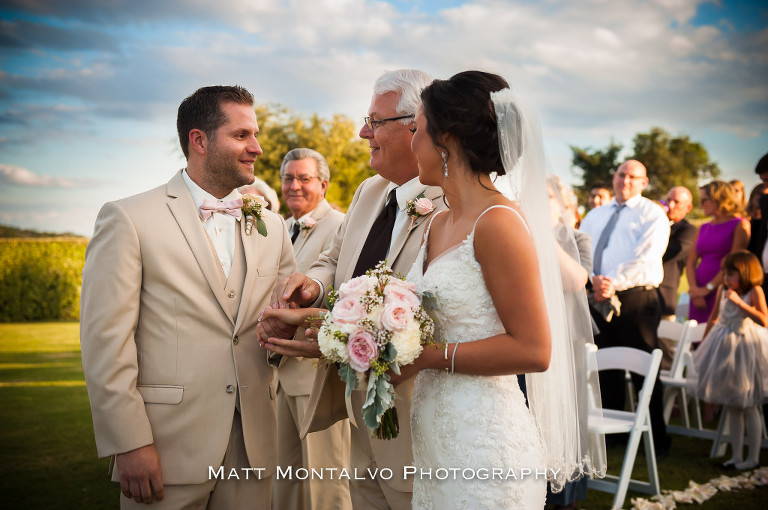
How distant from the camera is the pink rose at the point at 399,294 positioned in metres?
2.21

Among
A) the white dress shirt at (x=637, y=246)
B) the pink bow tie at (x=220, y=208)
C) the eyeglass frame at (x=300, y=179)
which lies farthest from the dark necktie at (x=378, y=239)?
the white dress shirt at (x=637, y=246)

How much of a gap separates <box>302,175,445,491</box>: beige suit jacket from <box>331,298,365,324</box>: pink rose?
23.5 inches

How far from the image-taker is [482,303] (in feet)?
7.59

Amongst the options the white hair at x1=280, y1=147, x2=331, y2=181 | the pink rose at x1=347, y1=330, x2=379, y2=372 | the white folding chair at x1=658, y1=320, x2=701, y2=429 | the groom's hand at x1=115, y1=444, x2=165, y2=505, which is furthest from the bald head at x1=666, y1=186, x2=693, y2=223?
the groom's hand at x1=115, y1=444, x2=165, y2=505

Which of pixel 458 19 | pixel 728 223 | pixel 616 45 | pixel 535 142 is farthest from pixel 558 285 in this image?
pixel 616 45

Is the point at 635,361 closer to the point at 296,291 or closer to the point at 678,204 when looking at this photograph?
the point at 296,291

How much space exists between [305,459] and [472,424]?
2.61 meters

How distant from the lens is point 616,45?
1014 inches

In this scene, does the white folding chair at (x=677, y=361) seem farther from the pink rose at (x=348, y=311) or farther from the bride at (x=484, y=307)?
the pink rose at (x=348, y=311)

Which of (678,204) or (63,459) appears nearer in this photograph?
(63,459)

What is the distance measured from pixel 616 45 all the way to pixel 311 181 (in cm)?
2406

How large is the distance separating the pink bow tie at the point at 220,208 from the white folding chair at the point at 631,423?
3.17 m

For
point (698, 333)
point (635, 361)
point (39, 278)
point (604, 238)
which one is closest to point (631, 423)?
point (635, 361)

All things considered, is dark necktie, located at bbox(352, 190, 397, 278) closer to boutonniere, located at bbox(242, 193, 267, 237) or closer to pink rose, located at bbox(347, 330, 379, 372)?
boutonniere, located at bbox(242, 193, 267, 237)
